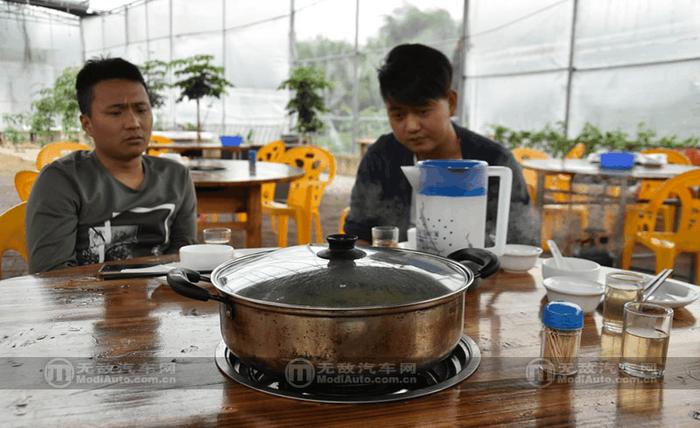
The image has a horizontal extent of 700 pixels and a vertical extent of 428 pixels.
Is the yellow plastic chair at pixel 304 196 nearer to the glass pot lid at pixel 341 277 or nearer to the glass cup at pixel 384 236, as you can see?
the glass cup at pixel 384 236

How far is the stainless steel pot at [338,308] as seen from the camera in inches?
23.1

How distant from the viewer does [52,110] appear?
12.1ft

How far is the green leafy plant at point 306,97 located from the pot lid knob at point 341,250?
25.2 feet

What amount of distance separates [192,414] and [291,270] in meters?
0.20

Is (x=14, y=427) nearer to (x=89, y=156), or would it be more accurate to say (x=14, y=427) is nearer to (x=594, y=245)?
(x=89, y=156)

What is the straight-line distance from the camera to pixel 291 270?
2.21 feet

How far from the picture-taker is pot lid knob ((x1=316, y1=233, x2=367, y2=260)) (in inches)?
28.0

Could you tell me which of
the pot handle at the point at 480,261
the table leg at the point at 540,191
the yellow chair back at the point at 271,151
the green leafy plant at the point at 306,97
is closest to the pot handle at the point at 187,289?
the pot handle at the point at 480,261

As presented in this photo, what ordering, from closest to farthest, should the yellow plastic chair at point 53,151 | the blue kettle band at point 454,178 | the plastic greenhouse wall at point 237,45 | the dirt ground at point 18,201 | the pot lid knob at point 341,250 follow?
the pot lid knob at point 341,250, the blue kettle band at point 454,178, the dirt ground at point 18,201, the yellow plastic chair at point 53,151, the plastic greenhouse wall at point 237,45

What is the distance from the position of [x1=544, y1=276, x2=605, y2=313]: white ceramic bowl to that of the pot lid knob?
44 centimetres

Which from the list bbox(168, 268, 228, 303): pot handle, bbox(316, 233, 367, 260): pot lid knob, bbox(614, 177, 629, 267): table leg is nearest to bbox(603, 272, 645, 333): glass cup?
bbox(316, 233, 367, 260): pot lid knob

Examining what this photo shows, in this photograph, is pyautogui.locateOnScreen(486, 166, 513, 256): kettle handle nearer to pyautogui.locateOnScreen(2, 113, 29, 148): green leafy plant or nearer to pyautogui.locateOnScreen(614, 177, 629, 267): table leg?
pyautogui.locateOnScreen(614, 177, 629, 267): table leg

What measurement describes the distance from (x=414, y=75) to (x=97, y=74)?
3.45 ft

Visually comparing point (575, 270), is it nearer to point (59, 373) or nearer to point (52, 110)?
point (59, 373)
